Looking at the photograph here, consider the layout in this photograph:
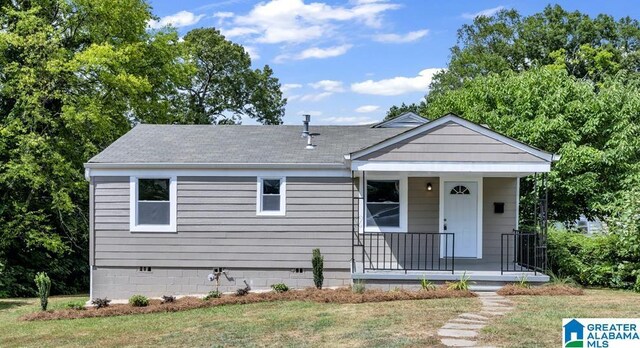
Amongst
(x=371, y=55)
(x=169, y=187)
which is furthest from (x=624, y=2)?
(x=169, y=187)

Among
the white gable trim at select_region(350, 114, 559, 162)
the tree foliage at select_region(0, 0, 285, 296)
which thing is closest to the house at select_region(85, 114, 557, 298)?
the white gable trim at select_region(350, 114, 559, 162)

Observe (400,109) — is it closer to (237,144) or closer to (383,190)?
(237,144)

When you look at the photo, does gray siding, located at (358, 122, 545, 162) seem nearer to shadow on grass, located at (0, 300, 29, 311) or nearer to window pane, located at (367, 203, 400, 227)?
window pane, located at (367, 203, 400, 227)

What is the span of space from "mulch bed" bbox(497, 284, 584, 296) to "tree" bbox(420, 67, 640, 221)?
14.8 feet

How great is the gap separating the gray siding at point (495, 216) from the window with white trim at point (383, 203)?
6.84 ft

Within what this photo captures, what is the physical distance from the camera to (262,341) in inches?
280

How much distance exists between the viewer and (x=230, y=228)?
41.0 feet

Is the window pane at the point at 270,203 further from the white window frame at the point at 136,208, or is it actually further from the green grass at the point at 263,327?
the green grass at the point at 263,327

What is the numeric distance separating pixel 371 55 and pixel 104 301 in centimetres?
1884

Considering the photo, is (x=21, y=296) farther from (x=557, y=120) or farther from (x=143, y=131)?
(x=557, y=120)

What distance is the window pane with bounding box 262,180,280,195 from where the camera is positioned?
12.5 meters

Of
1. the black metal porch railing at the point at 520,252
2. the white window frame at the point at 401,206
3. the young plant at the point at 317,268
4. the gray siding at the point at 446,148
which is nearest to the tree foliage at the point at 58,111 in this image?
the young plant at the point at 317,268

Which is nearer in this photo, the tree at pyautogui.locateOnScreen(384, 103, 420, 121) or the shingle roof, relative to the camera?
the shingle roof

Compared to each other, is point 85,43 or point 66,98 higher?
point 85,43
